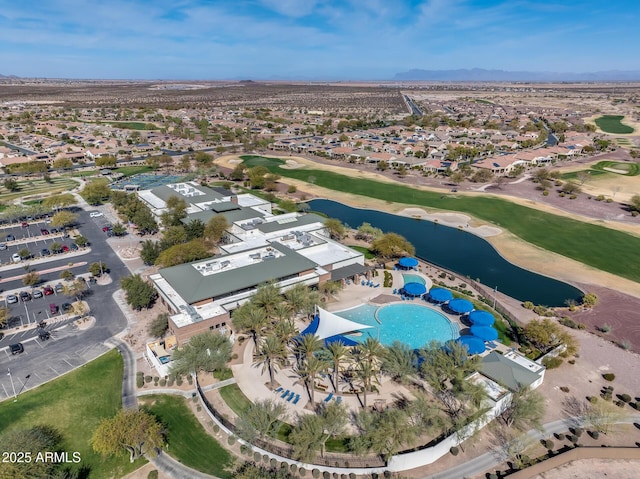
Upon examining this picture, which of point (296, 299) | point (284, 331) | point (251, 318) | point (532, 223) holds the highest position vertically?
point (251, 318)

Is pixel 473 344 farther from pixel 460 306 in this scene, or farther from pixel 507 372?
pixel 460 306

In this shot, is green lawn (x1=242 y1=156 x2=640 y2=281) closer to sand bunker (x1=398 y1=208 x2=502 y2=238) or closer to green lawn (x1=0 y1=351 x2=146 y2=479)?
sand bunker (x1=398 y1=208 x2=502 y2=238)

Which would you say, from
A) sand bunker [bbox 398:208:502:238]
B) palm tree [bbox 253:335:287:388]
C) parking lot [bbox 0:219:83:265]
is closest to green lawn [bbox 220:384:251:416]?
palm tree [bbox 253:335:287:388]

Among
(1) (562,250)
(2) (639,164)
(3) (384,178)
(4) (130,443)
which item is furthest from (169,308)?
(2) (639,164)

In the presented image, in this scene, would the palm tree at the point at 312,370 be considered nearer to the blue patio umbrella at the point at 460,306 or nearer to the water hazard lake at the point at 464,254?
the blue patio umbrella at the point at 460,306

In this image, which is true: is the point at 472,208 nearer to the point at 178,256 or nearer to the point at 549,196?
the point at 549,196

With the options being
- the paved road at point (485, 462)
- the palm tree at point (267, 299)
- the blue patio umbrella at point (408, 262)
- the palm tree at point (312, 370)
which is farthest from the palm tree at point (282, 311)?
the blue patio umbrella at point (408, 262)

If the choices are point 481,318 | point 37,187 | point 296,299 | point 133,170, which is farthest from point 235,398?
point 133,170
